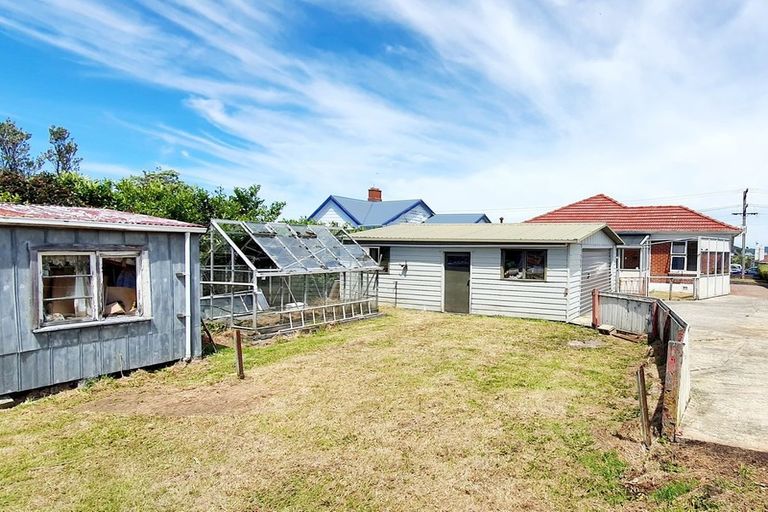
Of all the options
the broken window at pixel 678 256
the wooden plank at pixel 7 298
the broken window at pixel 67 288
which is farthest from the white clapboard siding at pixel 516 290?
the broken window at pixel 678 256

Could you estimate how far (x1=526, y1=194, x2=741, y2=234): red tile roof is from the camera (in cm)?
2514

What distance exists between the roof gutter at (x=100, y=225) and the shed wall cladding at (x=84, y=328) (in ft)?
0.49

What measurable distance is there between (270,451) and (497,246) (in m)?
11.8

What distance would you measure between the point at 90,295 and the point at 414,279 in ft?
37.9

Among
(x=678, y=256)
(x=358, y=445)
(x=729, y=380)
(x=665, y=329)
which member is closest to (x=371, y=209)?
(x=678, y=256)

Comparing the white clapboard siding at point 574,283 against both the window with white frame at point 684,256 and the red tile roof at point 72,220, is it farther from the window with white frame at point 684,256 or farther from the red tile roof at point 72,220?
the window with white frame at point 684,256

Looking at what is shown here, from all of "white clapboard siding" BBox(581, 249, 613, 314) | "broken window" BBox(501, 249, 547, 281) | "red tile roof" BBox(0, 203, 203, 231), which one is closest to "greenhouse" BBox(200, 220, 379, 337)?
"red tile roof" BBox(0, 203, 203, 231)

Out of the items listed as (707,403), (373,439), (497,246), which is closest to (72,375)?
(373,439)

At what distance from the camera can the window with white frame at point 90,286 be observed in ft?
24.5

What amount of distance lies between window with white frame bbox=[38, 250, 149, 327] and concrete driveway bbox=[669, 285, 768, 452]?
9.13 meters

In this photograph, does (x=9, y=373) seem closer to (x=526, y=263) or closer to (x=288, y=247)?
(x=288, y=247)

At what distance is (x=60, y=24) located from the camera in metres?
11.2

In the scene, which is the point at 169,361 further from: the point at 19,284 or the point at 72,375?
the point at 19,284

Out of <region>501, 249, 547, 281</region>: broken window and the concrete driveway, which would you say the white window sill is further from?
<region>501, 249, 547, 281</region>: broken window
